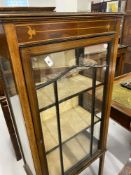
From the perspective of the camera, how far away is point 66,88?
0.94 m

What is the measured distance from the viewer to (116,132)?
200 cm

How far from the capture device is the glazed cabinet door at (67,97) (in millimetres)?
680

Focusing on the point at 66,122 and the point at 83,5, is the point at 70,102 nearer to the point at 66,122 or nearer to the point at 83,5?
the point at 66,122

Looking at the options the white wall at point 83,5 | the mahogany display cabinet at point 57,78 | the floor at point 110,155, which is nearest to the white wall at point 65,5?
the white wall at point 83,5

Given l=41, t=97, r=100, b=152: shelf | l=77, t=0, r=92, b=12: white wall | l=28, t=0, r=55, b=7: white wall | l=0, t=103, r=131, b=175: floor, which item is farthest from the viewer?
l=77, t=0, r=92, b=12: white wall

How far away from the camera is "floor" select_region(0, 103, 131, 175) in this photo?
1.52m

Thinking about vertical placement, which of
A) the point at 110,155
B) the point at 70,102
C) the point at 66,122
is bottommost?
the point at 110,155

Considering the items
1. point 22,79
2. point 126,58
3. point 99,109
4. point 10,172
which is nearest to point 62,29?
point 22,79

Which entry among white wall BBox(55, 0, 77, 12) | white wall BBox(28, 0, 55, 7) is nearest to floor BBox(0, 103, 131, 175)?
white wall BBox(28, 0, 55, 7)

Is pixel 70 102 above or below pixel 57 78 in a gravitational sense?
below

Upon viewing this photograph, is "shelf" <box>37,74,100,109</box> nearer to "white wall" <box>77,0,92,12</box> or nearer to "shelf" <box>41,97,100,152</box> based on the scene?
"shelf" <box>41,97,100,152</box>

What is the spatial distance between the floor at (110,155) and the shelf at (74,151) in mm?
450

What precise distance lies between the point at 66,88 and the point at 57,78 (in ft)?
0.66

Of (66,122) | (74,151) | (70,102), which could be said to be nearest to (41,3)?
(70,102)
